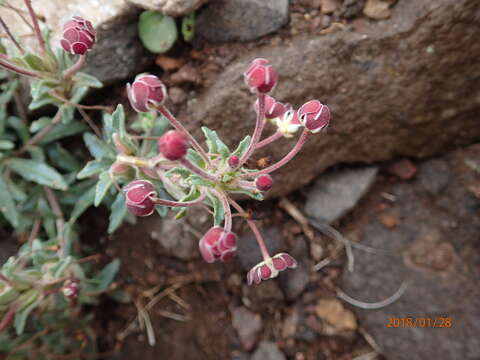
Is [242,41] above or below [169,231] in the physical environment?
above

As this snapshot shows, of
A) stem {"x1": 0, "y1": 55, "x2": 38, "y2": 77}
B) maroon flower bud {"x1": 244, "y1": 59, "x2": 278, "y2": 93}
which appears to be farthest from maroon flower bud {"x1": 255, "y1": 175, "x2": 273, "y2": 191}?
stem {"x1": 0, "y1": 55, "x2": 38, "y2": 77}

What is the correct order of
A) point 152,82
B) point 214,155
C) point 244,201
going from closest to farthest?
point 152,82
point 214,155
point 244,201

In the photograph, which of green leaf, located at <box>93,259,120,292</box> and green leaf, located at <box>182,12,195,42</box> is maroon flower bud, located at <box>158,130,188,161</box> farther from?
green leaf, located at <box>93,259,120,292</box>

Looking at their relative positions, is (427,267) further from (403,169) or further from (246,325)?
(246,325)

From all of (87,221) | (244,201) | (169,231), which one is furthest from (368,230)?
(87,221)

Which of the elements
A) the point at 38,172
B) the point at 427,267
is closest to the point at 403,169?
the point at 427,267

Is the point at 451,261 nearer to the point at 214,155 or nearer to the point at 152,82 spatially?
the point at 214,155

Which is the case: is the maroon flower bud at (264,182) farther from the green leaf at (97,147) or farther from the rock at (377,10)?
the rock at (377,10)
